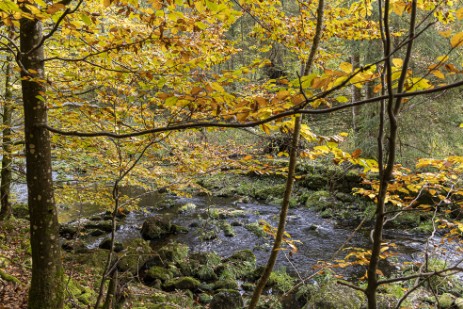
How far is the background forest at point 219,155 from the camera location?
2049mm

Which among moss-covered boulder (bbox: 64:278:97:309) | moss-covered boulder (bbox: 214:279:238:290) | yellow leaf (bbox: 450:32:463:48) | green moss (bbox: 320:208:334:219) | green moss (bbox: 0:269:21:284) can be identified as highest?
yellow leaf (bbox: 450:32:463:48)

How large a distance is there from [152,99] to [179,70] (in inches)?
20.2

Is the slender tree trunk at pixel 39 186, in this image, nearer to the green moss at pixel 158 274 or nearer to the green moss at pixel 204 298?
the green moss at pixel 204 298

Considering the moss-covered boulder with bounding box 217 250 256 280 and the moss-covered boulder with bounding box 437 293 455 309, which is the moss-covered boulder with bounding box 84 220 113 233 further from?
the moss-covered boulder with bounding box 437 293 455 309

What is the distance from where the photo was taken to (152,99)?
3.69m

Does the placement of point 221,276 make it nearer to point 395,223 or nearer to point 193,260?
point 193,260

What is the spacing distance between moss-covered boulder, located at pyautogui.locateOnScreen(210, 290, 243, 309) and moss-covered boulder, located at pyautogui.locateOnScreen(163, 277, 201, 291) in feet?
3.88

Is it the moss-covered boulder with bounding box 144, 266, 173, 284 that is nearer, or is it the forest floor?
the forest floor

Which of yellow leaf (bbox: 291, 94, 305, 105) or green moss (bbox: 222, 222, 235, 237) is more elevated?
yellow leaf (bbox: 291, 94, 305, 105)

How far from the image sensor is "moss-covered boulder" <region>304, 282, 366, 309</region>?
19.7 feet

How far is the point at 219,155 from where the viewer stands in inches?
256

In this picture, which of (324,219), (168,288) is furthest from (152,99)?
(324,219)

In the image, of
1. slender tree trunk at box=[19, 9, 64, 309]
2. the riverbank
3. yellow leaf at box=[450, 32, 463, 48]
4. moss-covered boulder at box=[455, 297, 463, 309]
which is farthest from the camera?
moss-covered boulder at box=[455, 297, 463, 309]

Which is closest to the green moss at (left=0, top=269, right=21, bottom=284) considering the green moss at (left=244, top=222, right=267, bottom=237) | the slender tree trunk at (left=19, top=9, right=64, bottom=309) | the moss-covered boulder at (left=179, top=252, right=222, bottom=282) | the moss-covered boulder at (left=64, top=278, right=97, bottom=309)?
the moss-covered boulder at (left=64, top=278, right=97, bottom=309)
